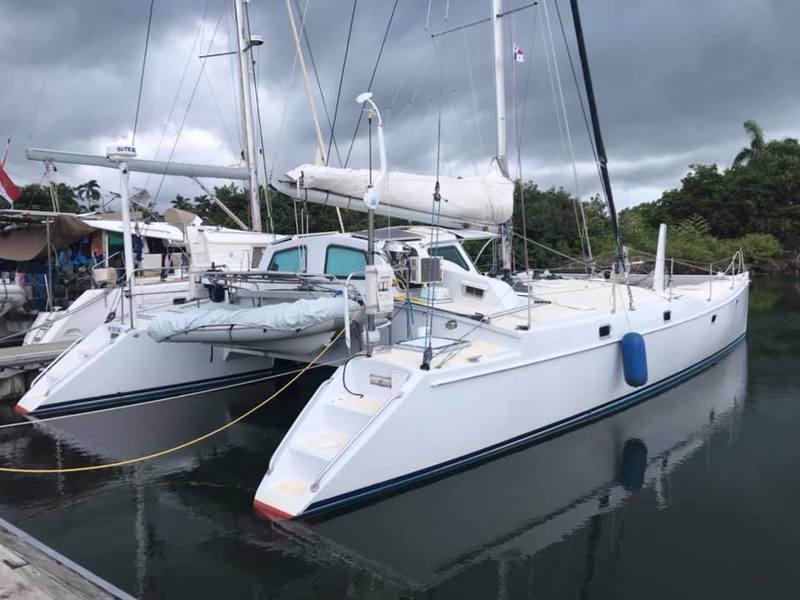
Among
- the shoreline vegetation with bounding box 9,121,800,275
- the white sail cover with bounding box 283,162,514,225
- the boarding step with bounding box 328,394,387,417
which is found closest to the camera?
the boarding step with bounding box 328,394,387,417

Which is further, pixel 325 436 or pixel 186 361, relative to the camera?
pixel 186 361

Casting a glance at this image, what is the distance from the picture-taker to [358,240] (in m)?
6.87

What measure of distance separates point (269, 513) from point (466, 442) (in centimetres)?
172

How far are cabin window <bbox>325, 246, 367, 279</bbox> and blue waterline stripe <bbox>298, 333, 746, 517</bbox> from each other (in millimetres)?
2558

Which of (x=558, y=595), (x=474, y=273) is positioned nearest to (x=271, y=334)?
(x=474, y=273)

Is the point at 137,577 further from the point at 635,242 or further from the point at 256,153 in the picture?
the point at 635,242

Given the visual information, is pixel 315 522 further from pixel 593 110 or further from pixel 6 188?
pixel 6 188

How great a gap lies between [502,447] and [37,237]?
9.82 meters

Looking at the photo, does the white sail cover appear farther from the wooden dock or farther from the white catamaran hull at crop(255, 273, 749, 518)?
the wooden dock

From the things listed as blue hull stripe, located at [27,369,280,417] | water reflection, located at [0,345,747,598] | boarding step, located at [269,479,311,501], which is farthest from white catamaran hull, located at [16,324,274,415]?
boarding step, located at [269,479,311,501]

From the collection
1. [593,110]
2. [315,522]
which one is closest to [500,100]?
[593,110]

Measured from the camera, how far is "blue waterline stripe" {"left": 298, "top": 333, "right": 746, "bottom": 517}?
4374 mm

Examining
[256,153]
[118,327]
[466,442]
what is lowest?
[466,442]

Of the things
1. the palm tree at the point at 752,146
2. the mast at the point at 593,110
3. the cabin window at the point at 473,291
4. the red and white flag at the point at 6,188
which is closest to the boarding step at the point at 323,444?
the cabin window at the point at 473,291
